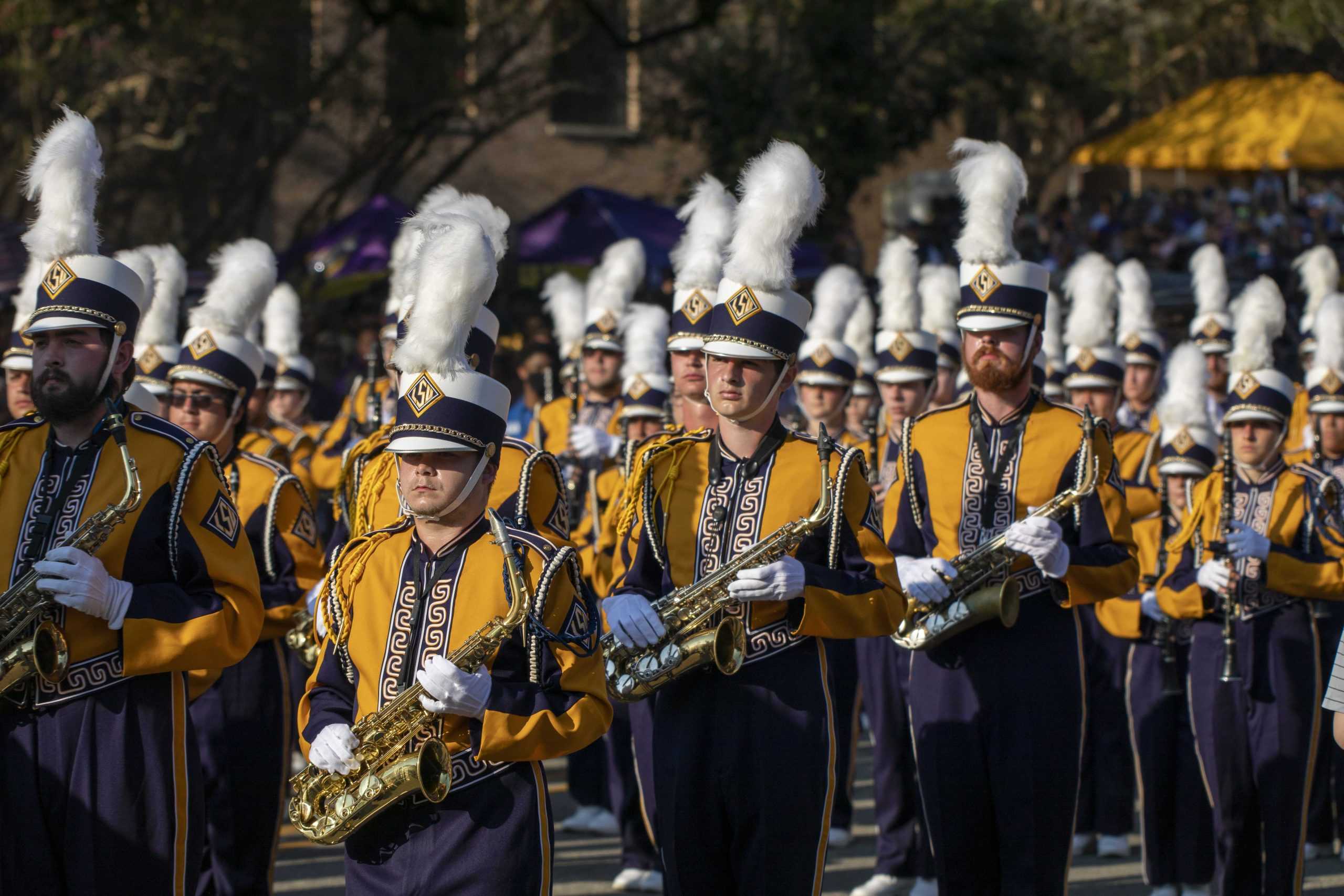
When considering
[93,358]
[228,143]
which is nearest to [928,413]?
[93,358]

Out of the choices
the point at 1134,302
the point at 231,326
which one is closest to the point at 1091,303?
the point at 1134,302

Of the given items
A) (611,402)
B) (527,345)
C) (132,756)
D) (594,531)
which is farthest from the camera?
(527,345)

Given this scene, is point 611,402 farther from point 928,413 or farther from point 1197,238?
point 1197,238

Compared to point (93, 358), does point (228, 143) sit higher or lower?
higher

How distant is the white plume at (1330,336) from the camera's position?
31.0 feet

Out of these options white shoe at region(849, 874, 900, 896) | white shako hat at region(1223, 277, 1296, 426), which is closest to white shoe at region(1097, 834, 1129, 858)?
white shoe at region(849, 874, 900, 896)

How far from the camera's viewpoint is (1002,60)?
2181cm

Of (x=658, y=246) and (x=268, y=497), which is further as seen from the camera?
(x=658, y=246)

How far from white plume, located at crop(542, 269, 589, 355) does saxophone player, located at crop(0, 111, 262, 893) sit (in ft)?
23.2

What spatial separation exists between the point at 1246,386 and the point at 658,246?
10.0 metres

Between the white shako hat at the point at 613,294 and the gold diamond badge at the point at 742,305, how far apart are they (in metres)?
5.08

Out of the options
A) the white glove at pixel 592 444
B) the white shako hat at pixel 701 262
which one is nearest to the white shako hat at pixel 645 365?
the white glove at pixel 592 444

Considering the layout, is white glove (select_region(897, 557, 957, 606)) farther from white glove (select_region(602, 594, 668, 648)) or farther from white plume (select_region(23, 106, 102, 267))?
white plume (select_region(23, 106, 102, 267))

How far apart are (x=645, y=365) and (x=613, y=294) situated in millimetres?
1181
